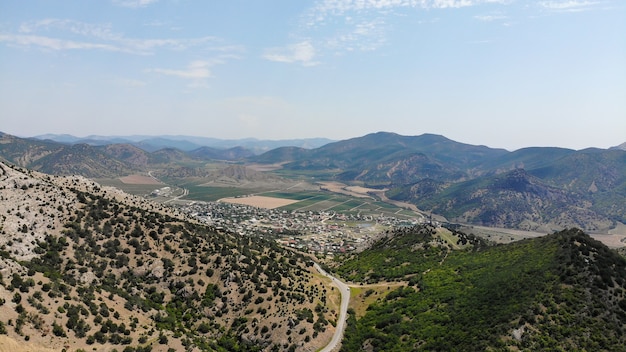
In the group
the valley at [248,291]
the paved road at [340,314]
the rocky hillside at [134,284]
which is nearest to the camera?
the rocky hillside at [134,284]

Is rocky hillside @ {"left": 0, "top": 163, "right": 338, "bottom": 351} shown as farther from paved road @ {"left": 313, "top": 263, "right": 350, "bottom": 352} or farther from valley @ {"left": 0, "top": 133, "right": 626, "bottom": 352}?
paved road @ {"left": 313, "top": 263, "right": 350, "bottom": 352}

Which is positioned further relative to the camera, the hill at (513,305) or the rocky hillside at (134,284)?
the hill at (513,305)

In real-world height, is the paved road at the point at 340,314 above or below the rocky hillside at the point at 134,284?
below

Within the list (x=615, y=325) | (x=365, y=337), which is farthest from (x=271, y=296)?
(x=615, y=325)

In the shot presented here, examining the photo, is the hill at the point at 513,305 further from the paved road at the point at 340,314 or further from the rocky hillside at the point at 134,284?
the rocky hillside at the point at 134,284

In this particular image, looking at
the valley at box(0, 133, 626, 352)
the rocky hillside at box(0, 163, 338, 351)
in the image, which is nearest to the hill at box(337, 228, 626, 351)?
the valley at box(0, 133, 626, 352)

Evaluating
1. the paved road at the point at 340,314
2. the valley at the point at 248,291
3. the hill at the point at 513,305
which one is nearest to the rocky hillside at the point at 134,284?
the valley at the point at 248,291

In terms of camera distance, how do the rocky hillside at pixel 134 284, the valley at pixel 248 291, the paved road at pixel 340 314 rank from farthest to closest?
the paved road at pixel 340 314, the valley at pixel 248 291, the rocky hillside at pixel 134 284
